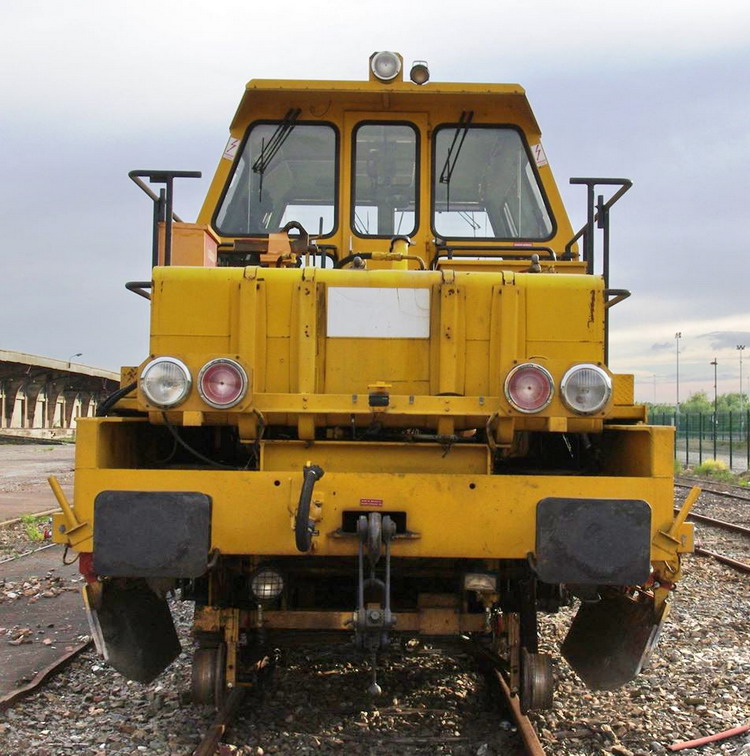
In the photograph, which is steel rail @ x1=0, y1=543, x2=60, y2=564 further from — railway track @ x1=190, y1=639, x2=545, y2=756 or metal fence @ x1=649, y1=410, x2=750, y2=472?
metal fence @ x1=649, y1=410, x2=750, y2=472

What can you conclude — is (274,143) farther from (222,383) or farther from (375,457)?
(375,457)

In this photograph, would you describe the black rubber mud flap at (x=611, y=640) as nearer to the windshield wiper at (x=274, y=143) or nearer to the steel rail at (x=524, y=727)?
the steel rail at (x=524, y=727)

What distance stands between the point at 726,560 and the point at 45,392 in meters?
30.3

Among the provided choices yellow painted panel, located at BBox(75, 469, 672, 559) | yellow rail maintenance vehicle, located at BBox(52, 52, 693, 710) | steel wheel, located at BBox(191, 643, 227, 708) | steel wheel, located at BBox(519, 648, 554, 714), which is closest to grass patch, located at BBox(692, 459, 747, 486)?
yellow rail maintenance vehicle, located at BBox(52, 52, 693, 710)

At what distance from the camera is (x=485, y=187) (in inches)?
221

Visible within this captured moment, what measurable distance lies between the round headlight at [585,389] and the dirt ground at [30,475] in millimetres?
10796

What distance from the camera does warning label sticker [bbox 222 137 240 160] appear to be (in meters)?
5.54

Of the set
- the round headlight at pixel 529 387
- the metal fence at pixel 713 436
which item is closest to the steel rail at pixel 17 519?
the round headlight at pixel 529 387

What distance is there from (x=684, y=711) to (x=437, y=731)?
1.46m

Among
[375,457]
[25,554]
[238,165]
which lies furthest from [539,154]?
[25,554]

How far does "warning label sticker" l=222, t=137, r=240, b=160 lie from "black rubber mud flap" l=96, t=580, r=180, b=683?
9.41 feet

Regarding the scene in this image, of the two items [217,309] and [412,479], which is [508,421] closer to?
[412,479]

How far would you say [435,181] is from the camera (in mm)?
5496

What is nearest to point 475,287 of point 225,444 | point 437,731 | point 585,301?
point 585,301
